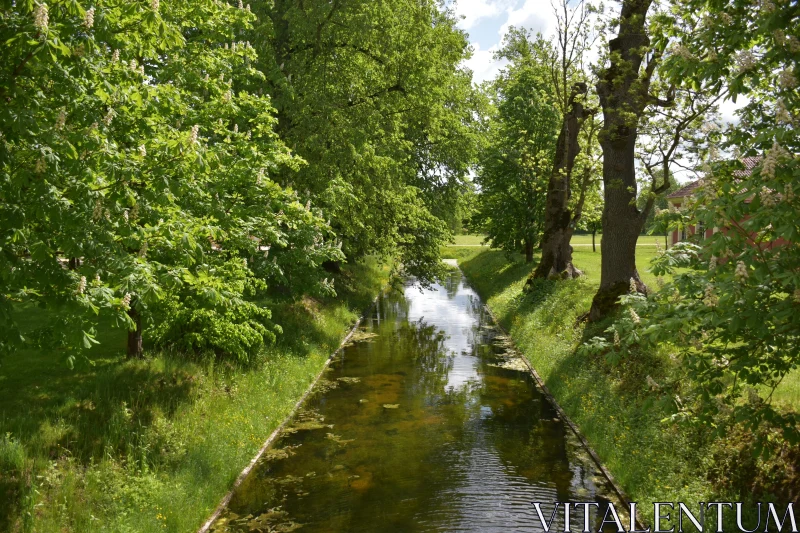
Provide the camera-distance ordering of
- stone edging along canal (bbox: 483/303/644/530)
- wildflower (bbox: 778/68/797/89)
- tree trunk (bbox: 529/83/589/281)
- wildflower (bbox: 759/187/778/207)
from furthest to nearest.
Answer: tree trunk (bbox: 529/83/589/281) < stone edging along canal (bbox: 483/303/644/530) < wildflower (bbox: 778/68/797/89) < wildflower (bbox: 759/187/778/207)

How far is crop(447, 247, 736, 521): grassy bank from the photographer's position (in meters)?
9.71

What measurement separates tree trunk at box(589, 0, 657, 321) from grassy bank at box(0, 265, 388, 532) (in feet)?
31.3

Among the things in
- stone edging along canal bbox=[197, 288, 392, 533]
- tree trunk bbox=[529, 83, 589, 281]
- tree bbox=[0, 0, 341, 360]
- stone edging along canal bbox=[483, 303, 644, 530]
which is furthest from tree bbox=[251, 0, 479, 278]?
tree bbox=[0, 0, 341, 360]

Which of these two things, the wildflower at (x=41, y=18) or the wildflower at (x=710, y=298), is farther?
the wildflower at (x=710, y=298)

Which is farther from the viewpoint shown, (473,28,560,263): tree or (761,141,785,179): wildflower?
(473,28,560,263): tree

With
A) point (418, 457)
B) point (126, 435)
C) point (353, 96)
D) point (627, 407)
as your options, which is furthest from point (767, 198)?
point (353, 96)

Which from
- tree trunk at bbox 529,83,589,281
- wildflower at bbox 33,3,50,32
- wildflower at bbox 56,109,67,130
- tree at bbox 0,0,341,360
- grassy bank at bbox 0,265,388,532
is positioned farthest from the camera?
tree trunk at bbox 529,83,589,281

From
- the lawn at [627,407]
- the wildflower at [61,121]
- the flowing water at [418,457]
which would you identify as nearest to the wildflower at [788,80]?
the lawn at [627,407]

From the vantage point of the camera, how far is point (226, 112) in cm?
1330

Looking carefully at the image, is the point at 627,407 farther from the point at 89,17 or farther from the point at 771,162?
the point at 89,17

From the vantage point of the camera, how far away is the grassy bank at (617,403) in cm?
971

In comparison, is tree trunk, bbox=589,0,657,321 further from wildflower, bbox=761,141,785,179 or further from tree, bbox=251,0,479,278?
wildflower, bbox=761,141,785,179

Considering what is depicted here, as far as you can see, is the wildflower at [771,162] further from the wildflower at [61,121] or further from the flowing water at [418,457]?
the wildflower at [61,121]

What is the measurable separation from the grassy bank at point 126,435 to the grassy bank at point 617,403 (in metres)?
7.06
